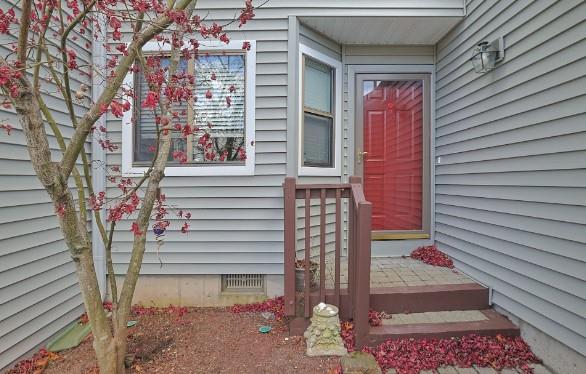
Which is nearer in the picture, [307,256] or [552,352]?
[552,352]

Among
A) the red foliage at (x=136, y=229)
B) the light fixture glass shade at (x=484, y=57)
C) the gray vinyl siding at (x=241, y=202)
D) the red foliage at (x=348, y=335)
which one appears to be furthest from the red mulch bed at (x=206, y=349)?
the light fixture glass shade at (x=484, y=57)

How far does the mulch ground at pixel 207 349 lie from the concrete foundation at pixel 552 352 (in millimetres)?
1401

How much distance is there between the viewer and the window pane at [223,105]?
3.25 metres

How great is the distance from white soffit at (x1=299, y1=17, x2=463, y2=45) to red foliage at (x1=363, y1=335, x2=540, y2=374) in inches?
114

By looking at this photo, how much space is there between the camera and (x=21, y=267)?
237 centimetres

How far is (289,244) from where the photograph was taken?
8.12 ft

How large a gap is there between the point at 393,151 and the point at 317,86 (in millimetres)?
1181

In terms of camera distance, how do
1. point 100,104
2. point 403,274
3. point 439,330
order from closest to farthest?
1. point 100,104
2. point 439,330
3. point 403,274

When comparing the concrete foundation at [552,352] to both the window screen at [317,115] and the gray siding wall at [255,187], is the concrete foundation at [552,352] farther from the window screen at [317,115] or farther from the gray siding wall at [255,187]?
the window screen at [317,115]

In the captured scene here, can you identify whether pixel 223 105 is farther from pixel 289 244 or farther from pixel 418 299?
pixel 418 299

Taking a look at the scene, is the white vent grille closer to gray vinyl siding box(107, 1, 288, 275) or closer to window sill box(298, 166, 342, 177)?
gray vinyl siding box(107, 1, 288, 275)

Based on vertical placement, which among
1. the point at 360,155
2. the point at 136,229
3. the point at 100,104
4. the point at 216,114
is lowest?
the point at 136,229

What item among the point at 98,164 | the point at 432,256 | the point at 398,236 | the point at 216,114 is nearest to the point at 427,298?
the point at 432,256

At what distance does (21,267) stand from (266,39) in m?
2.76
